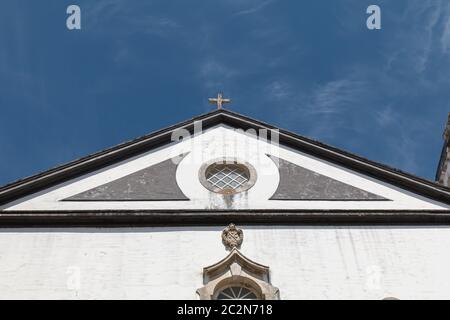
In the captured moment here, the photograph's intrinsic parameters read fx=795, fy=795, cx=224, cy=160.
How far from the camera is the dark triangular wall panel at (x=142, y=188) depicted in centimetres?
1773

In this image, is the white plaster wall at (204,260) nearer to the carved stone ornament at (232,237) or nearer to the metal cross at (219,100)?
the carved stone ornament at (232,237)

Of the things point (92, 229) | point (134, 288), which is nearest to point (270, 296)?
point (134, 288)

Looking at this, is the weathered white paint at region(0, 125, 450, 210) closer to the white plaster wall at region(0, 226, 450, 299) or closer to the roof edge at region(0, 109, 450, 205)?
the roof edge at region(0, 109, 450, 205)

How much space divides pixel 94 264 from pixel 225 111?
610 cm

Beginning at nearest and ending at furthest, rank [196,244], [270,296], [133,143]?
[270,296] → [196,244] → [133,143]

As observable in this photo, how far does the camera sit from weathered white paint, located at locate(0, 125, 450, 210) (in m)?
17.6

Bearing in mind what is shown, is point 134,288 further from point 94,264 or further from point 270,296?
point 270,296

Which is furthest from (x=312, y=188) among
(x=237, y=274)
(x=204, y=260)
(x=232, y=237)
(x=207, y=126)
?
(x=207, y=126)

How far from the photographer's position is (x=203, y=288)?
15586mm

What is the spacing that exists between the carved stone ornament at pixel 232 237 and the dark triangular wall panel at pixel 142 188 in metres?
1.45

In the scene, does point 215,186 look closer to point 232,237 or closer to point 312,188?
point 232,237

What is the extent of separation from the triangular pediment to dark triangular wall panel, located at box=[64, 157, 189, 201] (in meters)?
0.02

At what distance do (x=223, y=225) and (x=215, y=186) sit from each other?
143 centimetres

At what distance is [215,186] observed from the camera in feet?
59.8
